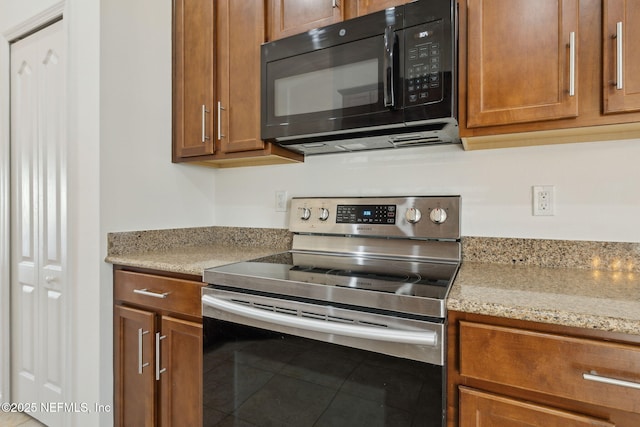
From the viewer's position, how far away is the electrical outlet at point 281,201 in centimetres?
187

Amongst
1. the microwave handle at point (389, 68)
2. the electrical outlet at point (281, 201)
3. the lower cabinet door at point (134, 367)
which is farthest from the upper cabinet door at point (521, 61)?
the lower cabinet door at point (134, 367)

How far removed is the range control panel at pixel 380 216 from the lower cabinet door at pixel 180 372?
0.71m

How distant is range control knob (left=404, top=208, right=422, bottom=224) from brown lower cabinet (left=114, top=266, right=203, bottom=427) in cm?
90

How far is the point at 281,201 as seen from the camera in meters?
1.88

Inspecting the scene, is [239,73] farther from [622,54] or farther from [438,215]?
[622,54]

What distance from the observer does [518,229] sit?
1.35 metres

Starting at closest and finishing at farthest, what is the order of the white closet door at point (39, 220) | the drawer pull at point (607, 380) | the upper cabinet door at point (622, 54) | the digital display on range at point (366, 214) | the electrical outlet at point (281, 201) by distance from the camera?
the drawer pull at point (607, 380) < the upper cabinet door at point (622, 54) < the digital display on range at point (366, 214) < the white closet door at point (39, 220) < the electrical outlet at point (281, 201)

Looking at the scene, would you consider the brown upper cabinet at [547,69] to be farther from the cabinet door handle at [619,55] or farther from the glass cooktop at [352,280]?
the glass cooktop at [352,280]

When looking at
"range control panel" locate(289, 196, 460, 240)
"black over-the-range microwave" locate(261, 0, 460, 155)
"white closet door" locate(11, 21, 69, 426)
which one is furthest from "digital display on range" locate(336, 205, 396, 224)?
"white closet door" locate(11, 21, 69, 426)

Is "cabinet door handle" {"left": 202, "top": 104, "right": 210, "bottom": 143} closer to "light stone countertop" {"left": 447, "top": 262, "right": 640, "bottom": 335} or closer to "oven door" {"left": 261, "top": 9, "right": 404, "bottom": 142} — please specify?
"oven door" {"left": 261, "top": 9, "right": 404, "bottom": 142}

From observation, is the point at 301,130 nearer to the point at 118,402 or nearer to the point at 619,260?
the point at 619,260

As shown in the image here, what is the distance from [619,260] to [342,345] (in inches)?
41.4

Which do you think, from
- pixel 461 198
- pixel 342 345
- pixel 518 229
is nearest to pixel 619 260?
pixel 518 229

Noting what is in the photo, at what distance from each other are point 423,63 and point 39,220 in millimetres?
1978
